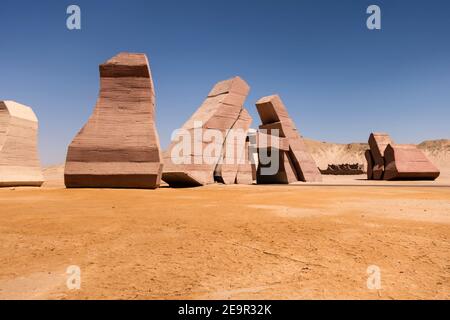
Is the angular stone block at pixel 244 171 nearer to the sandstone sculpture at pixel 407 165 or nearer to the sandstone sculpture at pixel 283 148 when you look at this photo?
the sandstone sculpture at pixel 283 148

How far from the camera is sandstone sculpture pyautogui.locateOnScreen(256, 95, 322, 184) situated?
14.0 meters

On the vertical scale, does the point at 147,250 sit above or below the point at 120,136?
below

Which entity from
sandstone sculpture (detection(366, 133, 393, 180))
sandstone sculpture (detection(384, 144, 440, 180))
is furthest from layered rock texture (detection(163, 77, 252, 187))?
sandstone sculpture (detection(366, 133, 393, 180))

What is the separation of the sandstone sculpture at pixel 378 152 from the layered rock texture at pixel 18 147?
16630mm

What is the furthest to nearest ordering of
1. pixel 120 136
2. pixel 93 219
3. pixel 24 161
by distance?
pixel 24 161
pixel 120 136
pixel 93 219

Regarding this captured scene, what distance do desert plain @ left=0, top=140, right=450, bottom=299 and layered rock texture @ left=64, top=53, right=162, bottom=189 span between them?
4.81 metres

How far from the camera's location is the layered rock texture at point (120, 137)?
9070mm

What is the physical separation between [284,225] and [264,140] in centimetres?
1043

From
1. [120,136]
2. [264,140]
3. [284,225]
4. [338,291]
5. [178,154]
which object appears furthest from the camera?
[264,140]

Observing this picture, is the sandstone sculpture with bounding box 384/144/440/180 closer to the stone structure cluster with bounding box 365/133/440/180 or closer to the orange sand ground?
the stone structure cluster with bounding box 365/133/440/180

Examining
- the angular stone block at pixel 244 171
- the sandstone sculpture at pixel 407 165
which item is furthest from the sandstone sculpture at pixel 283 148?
the sandstone sculpture at pixel 407 165

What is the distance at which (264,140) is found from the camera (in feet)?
45.2
